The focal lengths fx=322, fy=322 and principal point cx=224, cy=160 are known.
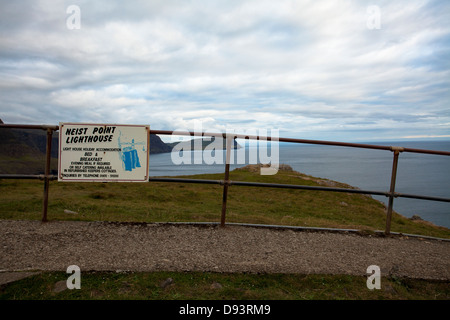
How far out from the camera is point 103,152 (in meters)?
4.83

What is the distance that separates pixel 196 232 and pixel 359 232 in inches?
102

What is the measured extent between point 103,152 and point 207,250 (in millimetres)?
2185

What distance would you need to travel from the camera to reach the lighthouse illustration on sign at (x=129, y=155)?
486 centimetres

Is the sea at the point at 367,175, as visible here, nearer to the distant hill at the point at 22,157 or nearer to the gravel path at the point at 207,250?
the gravel path at the point at 207,250

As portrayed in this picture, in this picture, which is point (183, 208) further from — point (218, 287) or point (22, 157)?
point (22, 157)

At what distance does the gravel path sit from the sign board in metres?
0.75

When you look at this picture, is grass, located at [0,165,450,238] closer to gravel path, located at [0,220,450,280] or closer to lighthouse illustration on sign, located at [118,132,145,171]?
gravel path, located at [0,220,450,280]

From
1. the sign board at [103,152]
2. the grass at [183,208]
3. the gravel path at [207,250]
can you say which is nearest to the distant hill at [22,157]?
the grass at [183,208]

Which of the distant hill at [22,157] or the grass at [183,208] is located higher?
the distant hill at [22,157]

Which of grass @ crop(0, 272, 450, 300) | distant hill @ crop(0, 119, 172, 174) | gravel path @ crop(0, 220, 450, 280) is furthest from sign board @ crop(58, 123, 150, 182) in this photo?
distant hill @ crop(0, 119, 172, 174)

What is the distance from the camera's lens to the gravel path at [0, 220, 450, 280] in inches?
140

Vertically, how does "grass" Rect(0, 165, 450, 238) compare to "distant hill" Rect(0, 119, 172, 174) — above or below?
below

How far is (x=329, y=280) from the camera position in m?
3.37
